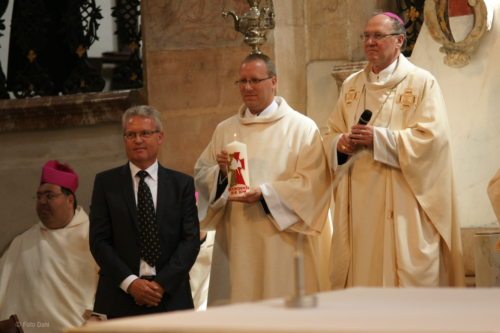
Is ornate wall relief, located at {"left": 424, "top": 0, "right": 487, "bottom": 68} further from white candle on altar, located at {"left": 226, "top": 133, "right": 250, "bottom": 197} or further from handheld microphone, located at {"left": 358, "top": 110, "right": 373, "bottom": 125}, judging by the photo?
white candle on altar, located at {"left": 226, "top": 133, "right": 250, "bottom": 197}

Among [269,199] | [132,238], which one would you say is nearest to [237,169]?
[269,199]

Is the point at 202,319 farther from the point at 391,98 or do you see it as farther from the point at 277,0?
the point at 277,0

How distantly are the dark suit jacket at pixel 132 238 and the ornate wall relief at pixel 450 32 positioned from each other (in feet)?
7.33

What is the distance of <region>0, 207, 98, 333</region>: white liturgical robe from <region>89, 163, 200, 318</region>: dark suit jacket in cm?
147

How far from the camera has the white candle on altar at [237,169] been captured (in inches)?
246

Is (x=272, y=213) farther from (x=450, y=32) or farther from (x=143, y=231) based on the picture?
(x=450, y=32)

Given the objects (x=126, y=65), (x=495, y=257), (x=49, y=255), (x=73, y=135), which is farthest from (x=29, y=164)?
(x=495, y=257)

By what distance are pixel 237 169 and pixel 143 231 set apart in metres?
0.58

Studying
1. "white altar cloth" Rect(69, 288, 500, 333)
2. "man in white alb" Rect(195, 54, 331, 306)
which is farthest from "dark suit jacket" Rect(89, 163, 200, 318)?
"white altar cloth" Rect(69, 288, 500, 333)

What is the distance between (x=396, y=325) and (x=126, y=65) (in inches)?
303

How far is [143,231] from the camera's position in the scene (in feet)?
20.3

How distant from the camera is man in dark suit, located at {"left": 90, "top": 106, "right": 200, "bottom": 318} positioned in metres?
6.06

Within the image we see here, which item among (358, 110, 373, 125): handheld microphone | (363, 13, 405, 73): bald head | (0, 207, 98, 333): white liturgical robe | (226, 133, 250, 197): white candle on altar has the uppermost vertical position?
(363, 13, 405, 73): bald head

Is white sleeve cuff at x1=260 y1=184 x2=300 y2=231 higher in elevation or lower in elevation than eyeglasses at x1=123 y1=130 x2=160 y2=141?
lower
